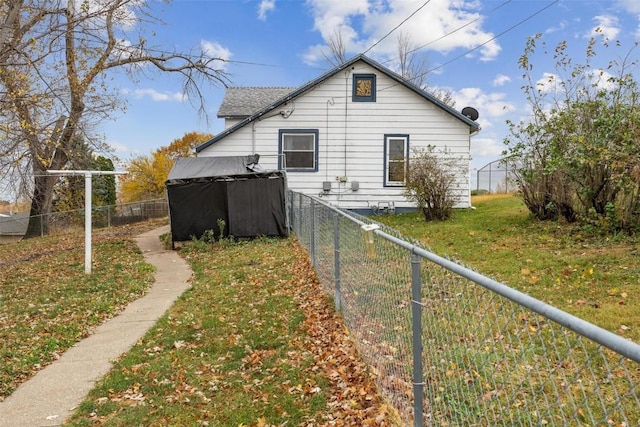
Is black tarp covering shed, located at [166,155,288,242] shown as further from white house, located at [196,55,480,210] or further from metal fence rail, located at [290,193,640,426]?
metal fence rail, located at [290,193,640,426]

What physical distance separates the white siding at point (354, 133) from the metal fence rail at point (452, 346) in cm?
1115

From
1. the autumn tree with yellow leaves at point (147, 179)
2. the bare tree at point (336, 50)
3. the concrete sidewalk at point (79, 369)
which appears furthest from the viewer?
the autumn tree with yellow leaves at point (147, 179)

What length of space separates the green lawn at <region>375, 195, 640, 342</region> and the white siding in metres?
4.36

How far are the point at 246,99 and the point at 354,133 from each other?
670 cm

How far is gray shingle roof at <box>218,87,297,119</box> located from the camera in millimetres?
19375

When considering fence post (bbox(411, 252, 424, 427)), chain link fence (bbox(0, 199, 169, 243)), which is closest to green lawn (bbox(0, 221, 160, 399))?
fence post (bbox(411, 252, 424, 427))

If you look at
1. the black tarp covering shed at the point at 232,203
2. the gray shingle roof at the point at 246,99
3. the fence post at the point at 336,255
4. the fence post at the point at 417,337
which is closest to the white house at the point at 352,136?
the gray shingle roof at the point at 246,99

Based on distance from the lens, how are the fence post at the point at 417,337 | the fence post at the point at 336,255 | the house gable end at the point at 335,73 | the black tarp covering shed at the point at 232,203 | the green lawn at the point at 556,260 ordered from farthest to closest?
the house gable end at the point at 335,73, the black tarp covering shed at the point at 232,203, the green lawn at the point at 556,260, the fence post at the point at 336,255, the fence post at the point at 417,337

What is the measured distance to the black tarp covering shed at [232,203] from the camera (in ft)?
42.8

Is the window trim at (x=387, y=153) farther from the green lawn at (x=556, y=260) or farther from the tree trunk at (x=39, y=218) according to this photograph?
the tree trunk at (x=39, y=218)

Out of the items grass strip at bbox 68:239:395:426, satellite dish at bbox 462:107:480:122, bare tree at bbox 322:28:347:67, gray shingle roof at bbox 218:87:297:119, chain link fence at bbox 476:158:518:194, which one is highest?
bare tree at bbox 322:28:347:67

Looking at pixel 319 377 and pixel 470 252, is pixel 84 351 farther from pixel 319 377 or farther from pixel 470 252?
pixel 470 252

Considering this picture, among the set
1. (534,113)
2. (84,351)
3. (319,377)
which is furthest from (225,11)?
(319,377)

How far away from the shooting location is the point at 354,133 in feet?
54.0
